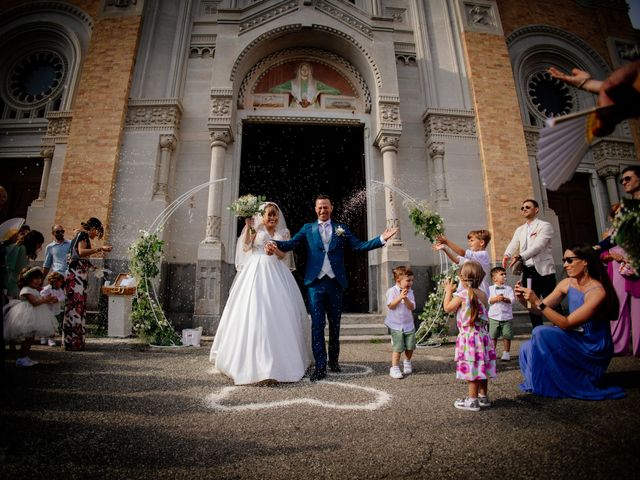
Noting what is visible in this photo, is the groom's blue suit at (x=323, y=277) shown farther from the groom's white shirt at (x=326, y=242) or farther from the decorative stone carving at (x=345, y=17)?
the decorative stone carving at (x=345, y=17)

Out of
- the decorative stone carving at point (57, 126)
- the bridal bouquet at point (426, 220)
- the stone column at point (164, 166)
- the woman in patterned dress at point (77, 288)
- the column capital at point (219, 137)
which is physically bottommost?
the woman in patterned dress at point (77, 288)

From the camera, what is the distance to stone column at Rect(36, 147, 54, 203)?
9516 millimetres

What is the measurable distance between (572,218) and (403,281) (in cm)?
994

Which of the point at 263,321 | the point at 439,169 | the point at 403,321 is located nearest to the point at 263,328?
the point at 263,321

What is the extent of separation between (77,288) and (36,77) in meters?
10.1

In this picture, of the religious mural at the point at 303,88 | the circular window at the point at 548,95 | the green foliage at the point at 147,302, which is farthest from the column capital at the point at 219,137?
the circular window at the point at 548,95

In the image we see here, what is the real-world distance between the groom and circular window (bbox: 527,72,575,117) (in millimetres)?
11134

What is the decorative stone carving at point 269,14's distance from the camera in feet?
32.6

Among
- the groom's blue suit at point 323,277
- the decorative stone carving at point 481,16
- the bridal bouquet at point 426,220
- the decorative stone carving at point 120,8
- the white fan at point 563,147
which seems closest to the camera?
the white fan at point 563,147

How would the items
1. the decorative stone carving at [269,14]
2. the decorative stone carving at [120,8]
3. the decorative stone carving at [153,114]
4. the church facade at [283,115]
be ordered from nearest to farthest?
1. the church facade at [283,115]
2. the decorative stone carving at [153,114]
3. the decorative stone carving at [269,14]
4. the decorative stone carving at [120,8]

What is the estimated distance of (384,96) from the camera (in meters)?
9.37

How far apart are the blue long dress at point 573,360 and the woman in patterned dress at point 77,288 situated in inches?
247

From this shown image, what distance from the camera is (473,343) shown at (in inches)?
113

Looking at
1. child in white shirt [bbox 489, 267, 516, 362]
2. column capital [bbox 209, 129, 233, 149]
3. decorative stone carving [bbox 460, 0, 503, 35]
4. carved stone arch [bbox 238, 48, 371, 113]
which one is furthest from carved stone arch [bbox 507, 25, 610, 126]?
column capital [bbox 209, 129, 233, 149]
